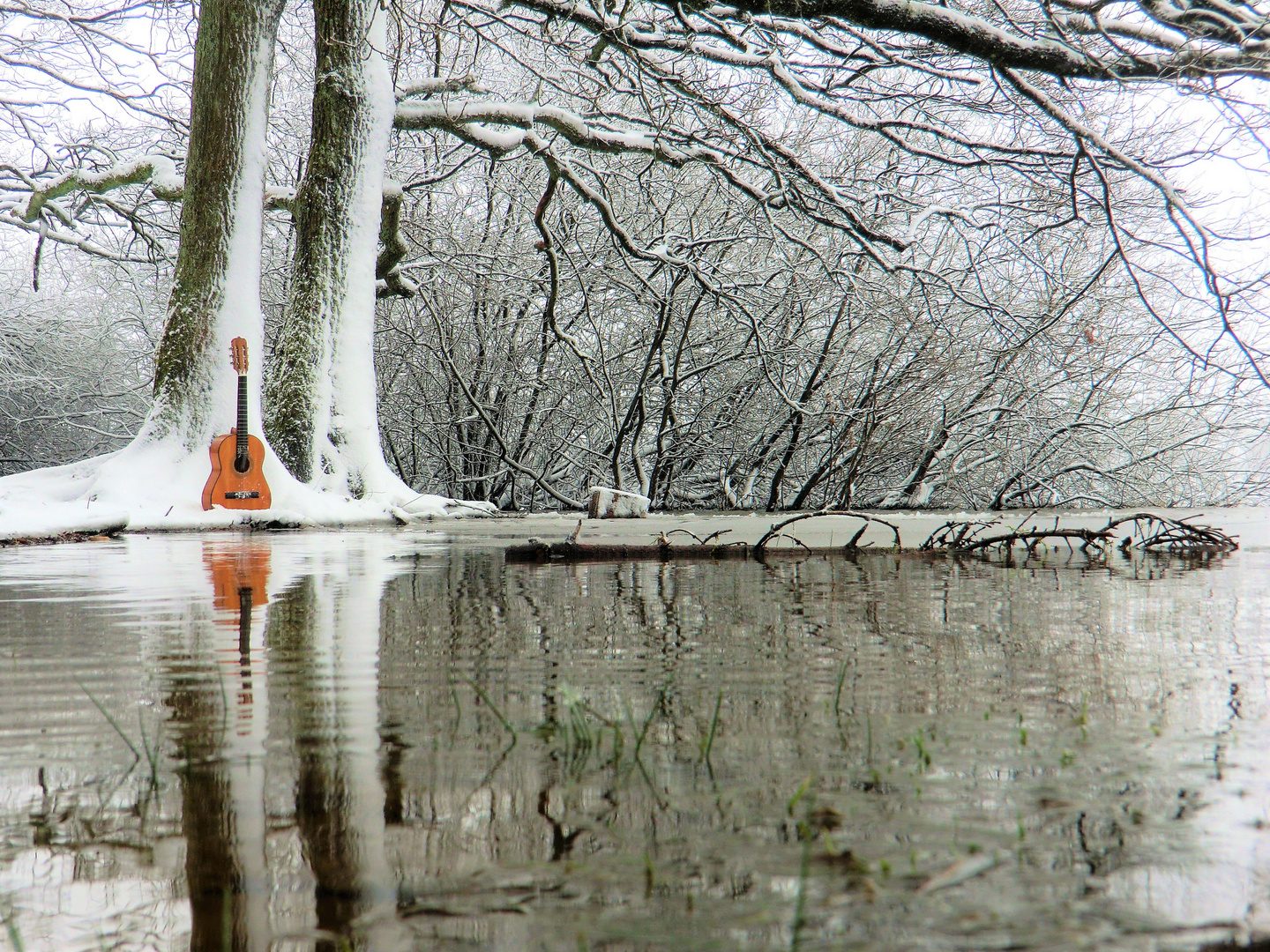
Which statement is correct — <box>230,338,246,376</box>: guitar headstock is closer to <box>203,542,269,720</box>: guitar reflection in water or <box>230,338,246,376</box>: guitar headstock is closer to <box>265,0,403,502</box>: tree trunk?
<box>265,0,403,502</box>: tree trunk

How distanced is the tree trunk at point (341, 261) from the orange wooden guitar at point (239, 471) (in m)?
0.66

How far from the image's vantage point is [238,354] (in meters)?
6.98

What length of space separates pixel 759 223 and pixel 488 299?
3.65 m

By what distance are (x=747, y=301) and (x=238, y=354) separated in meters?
6.01

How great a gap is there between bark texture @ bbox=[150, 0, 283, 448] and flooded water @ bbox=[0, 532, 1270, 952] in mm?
5587

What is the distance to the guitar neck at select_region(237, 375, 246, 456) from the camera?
6.74 m

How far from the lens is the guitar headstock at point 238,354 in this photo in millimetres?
6957

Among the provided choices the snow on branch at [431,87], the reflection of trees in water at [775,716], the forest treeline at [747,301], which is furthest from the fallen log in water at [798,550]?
the snow on branch at [431,87]

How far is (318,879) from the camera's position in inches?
22.4

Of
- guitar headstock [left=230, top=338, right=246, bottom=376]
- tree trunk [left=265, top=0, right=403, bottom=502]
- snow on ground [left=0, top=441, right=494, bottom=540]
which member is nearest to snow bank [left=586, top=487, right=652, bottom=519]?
tree trunk [left=265, top=0, right=403, bottom=502]

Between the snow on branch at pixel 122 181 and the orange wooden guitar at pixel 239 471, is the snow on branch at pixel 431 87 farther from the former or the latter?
the orange wooden guitar at pixel 239 471

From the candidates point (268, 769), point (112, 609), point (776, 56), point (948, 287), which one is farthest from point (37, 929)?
point (948, 287)

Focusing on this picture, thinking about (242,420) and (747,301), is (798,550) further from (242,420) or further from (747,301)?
(747,301)

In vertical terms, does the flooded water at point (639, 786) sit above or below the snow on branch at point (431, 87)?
below
